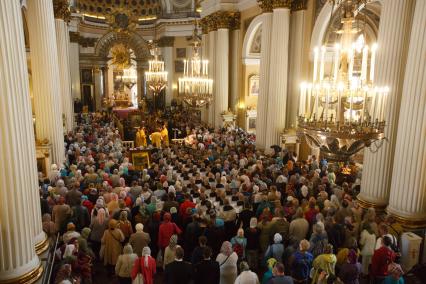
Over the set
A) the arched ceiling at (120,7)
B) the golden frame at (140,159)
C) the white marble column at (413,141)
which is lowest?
the golden frame at (140,159)

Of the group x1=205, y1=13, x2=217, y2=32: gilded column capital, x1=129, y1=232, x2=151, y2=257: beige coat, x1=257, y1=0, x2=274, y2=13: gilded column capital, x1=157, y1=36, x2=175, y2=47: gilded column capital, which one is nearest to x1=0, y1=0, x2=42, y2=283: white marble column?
x1=129, y1=232, x2=151, y2=257: beige coat

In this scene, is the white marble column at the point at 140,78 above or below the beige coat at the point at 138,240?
above

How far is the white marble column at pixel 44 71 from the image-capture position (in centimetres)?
1083

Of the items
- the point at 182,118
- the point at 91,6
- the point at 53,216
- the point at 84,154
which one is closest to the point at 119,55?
the point at 91,6

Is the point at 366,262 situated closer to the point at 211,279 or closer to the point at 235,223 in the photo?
the point at 235,223

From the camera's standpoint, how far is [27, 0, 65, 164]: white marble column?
10.8m

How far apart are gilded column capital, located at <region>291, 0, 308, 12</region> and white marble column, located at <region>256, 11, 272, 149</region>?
38.7 inches

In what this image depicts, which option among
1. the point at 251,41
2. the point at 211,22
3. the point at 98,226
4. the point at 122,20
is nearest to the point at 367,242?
the point at 98,226

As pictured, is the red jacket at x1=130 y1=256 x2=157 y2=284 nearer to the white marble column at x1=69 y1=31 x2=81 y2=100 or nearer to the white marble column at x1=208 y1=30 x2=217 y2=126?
the white marble column at x1=208 y1=30 x2=217 y2=126

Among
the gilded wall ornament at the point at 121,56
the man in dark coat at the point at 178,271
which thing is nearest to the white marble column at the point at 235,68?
the gilded wall ornament at the point at 121,56

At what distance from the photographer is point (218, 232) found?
698cm

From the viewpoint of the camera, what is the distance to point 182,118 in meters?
25.2

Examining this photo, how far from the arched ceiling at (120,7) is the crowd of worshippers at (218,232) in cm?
2427

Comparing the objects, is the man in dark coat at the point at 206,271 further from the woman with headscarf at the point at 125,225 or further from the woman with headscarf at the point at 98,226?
the woman with headscarf at the point at 98,226
